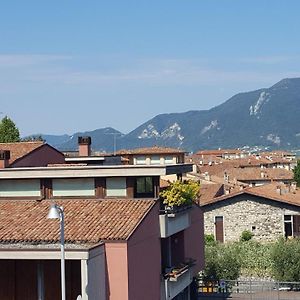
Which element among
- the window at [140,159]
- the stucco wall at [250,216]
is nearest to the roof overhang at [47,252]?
the stucco wall at [250,216]

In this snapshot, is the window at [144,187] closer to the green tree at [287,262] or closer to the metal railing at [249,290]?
the metal railing at [249,290]

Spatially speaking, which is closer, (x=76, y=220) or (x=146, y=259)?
(x=76, y=220)

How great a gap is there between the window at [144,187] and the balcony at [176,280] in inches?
133

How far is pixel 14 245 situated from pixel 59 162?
1477 centimetres

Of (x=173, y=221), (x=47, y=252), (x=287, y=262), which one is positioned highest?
(x=173, y=221)

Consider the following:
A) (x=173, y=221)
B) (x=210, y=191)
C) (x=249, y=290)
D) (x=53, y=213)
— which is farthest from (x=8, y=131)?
(x=53, y=213)

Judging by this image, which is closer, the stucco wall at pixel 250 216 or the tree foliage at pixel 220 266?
the tree foliage at pixel 220 266

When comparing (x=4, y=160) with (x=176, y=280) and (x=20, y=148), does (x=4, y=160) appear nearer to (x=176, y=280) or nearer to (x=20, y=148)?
(x=20, y=148)

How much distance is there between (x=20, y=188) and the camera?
2905 centimetres

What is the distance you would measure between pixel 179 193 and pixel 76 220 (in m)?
5.24

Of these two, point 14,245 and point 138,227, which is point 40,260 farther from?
point 138,227

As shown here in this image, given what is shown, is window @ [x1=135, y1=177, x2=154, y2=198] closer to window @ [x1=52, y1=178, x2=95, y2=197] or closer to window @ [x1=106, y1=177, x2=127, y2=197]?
window @ [x1=106, y1=177, x2=127, y2=197]

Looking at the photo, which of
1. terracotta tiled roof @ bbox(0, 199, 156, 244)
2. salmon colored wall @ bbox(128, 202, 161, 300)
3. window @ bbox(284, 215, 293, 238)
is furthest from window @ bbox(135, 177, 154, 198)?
window @ bbox(284, 215, 293, 238)

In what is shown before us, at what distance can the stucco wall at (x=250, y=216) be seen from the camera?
178 feet
